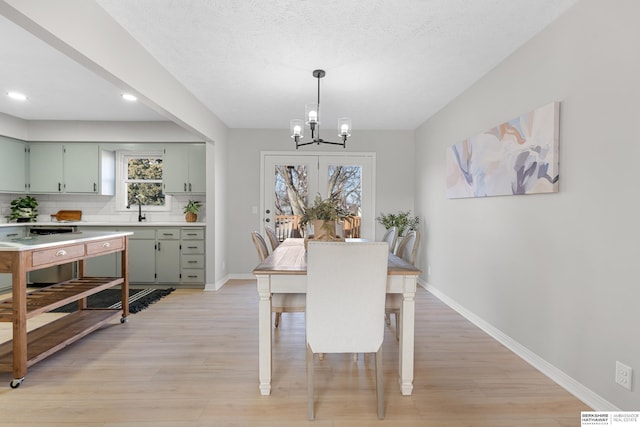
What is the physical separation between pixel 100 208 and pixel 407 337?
5.08 metres

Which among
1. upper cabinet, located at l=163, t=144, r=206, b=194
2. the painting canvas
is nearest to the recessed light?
upper cabinet, located at l=163, t=144, r=206, b=194

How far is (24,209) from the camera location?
15.3 feet

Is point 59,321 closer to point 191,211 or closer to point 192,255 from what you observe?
point 192,255

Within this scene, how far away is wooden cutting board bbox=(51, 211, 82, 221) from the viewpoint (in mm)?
4812

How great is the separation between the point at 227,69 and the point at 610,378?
354 centimetres

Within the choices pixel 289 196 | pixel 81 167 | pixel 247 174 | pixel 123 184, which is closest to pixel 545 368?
pixel 289 196

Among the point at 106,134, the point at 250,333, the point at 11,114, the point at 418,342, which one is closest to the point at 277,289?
the point at 250,333

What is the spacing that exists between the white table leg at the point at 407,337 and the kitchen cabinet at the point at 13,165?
542cm

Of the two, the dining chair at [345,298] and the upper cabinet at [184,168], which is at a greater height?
the upper cabinet at [184,168]

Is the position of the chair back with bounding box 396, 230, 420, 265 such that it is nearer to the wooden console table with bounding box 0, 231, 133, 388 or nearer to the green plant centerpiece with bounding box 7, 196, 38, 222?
the wooden console table with bounding box 0, 231, 133, 388

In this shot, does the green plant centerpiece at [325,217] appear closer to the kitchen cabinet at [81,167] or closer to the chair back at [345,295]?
the chair back at [345,295]

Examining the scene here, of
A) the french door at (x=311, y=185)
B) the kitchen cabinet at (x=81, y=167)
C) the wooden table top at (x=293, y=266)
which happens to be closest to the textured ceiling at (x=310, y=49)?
the kitchen cabinet at (x=81, y=167)

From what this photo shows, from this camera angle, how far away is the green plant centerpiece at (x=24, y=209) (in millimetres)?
4562

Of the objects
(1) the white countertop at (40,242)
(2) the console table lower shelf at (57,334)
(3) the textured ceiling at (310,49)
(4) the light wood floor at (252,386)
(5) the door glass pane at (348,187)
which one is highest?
(3) the textured ceiling at (310,49)
